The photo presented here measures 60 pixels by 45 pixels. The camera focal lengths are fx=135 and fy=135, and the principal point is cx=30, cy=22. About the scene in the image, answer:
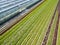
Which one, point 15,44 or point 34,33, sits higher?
point 15,44

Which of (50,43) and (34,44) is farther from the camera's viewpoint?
(50,43)

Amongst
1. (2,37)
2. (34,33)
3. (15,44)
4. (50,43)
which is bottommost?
(50,43)

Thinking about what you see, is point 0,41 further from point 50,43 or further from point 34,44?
point 50,43

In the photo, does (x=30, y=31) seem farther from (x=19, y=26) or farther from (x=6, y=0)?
(x=6, y=0)

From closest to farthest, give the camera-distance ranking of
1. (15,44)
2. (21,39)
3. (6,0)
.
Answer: (15,44) → (21,39) → (6,0)

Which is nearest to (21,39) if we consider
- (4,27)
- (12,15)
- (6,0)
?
(4,27)

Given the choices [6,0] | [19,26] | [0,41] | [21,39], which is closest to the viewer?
[0,41]

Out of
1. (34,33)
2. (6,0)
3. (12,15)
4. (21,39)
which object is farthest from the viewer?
(6,0)

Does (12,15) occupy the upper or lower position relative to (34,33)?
upper

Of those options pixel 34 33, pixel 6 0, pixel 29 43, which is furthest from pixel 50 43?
pixel 6 0
